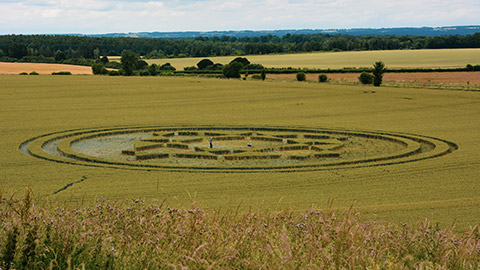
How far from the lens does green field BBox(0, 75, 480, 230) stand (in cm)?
1650

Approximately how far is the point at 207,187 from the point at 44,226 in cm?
963

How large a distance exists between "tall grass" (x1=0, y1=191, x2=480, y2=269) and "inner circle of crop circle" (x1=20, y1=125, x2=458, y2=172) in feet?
39.9

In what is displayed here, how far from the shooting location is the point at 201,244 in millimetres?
8484

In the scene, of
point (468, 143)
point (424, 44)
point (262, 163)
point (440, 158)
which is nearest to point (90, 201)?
point (262, 163)

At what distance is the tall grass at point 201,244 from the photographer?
24.8 ft

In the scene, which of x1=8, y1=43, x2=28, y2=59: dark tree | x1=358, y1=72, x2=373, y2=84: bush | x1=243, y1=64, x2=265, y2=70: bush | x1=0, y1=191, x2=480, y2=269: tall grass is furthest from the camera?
x1=8, y1=43, x2=28, y2=59: dark tree

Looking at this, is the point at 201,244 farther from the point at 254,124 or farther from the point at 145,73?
the point at 145,73

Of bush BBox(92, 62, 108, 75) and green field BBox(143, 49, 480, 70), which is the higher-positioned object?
green field BBox(143, 49, 480, 70)

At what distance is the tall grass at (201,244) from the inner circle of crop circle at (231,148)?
12.2 m

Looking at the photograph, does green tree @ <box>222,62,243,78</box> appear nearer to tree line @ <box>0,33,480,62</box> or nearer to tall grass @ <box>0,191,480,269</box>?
tree line @ <box>0,33,480,62</box>

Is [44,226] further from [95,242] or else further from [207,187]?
[207,187]

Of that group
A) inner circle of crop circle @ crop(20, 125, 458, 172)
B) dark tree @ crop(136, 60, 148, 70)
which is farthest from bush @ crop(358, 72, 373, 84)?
dark tree @ crop(136, 60, 148, 70)

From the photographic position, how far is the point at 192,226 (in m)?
8.75

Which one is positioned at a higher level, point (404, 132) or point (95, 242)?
point (95, 242)
